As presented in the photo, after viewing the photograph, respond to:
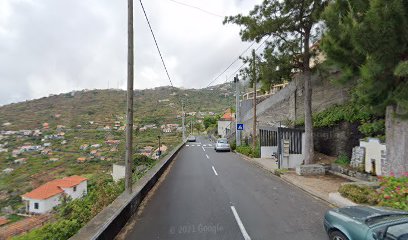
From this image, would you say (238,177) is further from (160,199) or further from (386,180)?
(386,180)

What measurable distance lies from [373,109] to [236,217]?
17.9 ft

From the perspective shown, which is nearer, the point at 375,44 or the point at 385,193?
the point at 375,44

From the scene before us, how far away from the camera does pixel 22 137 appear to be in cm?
7506

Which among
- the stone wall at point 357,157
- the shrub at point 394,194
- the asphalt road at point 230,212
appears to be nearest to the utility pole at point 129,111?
the asphalt road at point 230,212

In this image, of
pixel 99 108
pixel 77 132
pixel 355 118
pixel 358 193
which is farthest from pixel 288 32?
pixel 99 108

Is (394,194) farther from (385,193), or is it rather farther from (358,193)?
(358,193)

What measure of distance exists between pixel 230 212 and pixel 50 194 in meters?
26.8

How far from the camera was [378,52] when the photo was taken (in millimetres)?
7391

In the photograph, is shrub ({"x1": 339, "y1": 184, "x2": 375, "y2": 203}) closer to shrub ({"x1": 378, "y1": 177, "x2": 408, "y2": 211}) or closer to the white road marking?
shrub ({"x1": 378, "y1": 177, "x2": 408, "y2": 211})

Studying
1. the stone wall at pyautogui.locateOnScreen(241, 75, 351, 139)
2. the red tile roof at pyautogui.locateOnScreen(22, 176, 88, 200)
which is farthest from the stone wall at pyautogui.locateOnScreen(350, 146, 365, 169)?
the red tile roof at pyautogui.locateOnScreen(22, 176, 88, 200)

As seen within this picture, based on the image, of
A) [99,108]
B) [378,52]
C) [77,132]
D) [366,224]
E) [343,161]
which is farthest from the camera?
[99,108]

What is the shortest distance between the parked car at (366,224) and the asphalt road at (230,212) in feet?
2.97

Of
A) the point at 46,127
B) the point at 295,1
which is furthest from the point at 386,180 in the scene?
the point at 46,127

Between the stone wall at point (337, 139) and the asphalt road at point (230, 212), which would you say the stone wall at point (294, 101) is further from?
the asphalt road at point (230, 212)
